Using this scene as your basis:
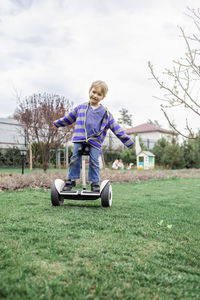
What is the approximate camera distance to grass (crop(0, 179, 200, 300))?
1.40 metres

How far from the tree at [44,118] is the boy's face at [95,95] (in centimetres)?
490

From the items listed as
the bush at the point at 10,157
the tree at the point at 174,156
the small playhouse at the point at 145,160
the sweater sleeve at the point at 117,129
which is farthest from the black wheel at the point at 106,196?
the tree at the point at 174,156

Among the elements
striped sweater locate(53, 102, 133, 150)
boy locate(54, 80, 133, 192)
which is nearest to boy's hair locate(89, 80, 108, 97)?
boy locate(54, 80, 133, 192)

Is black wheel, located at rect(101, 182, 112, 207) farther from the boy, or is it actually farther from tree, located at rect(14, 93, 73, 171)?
tree, located at rect(14, 93, 73, 171)

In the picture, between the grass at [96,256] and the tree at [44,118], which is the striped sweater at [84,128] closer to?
the grass at [96,256]

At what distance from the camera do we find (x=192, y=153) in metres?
19.1

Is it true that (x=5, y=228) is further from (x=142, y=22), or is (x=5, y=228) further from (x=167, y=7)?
(x=142, y=22)

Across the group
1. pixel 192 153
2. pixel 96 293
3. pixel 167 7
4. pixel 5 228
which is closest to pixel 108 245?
pixel 96 293

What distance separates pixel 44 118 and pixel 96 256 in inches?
286

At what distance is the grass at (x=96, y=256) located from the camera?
1398 millimetres

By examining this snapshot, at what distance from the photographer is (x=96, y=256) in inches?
72.9

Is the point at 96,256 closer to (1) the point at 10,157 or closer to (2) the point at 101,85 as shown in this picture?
(2) the point at 101,85

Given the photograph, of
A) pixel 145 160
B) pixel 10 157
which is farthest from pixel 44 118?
pixel 145 160

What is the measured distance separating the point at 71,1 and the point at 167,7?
5.69 feet
